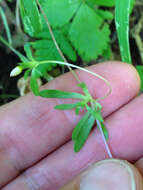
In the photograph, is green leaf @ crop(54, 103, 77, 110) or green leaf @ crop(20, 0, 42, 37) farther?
green leaf @ crop(54, 103, 77, 110)

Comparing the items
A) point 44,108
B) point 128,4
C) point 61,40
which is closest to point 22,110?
point 44,108

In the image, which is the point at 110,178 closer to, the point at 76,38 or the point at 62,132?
the point at 62,132

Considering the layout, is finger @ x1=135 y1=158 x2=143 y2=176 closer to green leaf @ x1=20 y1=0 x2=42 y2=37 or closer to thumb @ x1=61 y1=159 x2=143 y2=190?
thumb @ x1=61 y1=159 x2=143 y2=190

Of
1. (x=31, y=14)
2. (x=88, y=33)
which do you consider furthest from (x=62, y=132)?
(x=88, y=33)

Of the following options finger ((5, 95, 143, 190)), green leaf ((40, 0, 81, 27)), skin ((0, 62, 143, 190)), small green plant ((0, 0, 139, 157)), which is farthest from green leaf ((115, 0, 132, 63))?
green leaf ((40, 0, 81, 27))

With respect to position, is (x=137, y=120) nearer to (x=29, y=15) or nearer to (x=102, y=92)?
(x=102, y=92)

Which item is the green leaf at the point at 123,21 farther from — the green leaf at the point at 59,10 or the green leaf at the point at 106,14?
the green leaf at the point at 59,10

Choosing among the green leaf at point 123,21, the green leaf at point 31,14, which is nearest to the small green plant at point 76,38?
the green leaf at point 123,21
